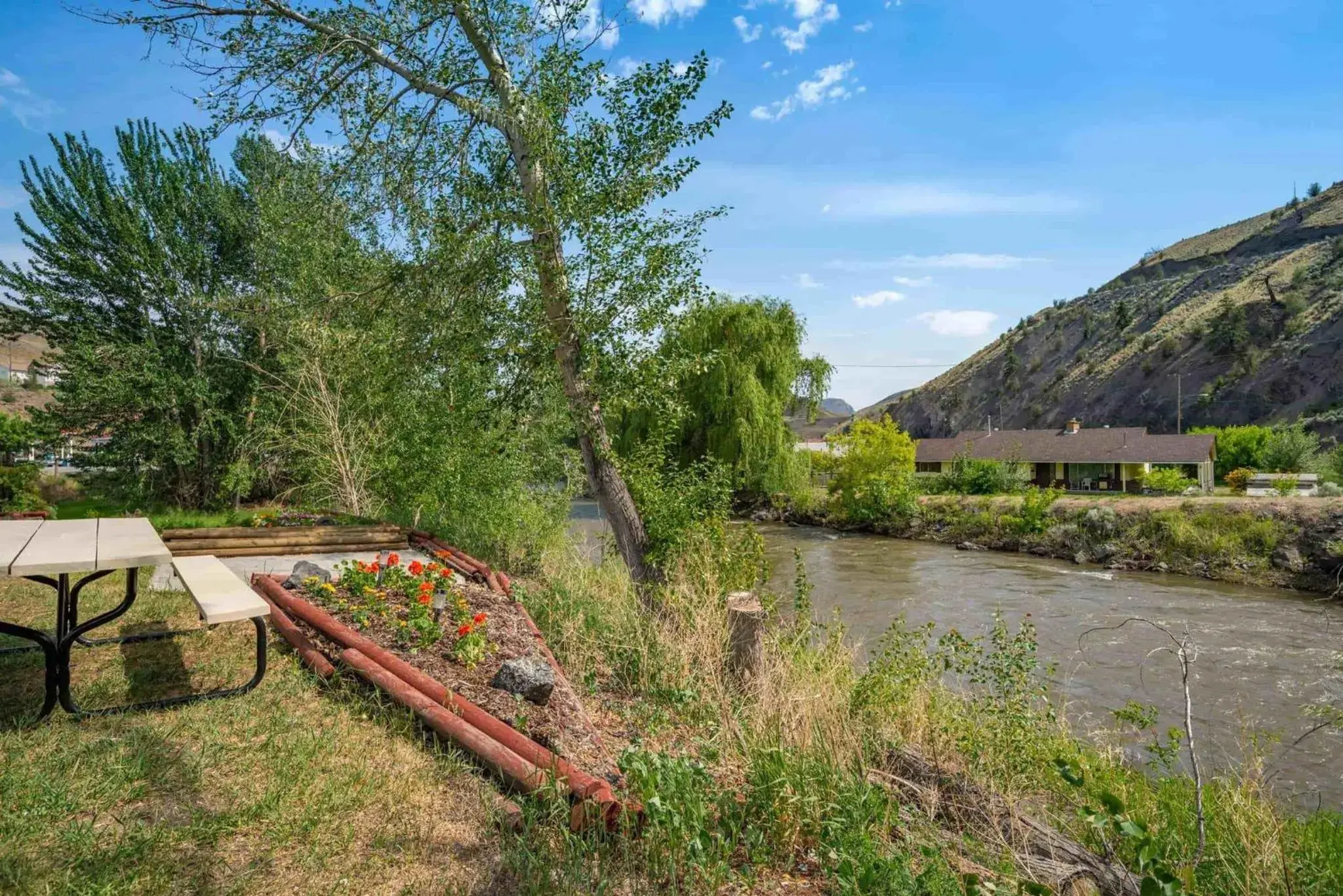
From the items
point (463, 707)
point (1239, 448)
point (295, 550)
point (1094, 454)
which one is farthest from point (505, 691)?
point (1239, 448)

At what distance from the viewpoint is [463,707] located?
141 inches

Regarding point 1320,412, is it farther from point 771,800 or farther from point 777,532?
point 771,800

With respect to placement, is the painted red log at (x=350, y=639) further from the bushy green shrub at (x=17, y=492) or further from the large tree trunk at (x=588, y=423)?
the bushy green shrub at (x=17, y=492)

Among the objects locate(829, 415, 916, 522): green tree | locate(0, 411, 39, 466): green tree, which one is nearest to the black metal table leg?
locate(0, 411, 39, 466): green tree

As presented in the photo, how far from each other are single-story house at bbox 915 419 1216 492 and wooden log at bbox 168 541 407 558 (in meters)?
27.1

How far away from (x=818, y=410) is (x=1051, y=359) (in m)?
49.0

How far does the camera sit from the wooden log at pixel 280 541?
801 cm

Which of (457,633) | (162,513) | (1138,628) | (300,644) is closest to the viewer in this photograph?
(300,644)

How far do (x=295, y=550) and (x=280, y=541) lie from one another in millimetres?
208

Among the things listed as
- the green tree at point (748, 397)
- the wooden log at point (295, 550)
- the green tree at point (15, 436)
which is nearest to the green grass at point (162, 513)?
the wooden log at point (295, 550)

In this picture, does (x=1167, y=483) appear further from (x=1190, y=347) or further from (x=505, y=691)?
(x=1190, y=347)

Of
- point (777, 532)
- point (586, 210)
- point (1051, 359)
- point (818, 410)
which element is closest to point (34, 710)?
point (586, 210)

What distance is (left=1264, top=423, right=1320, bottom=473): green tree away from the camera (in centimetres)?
2723

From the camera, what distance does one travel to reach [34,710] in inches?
137
